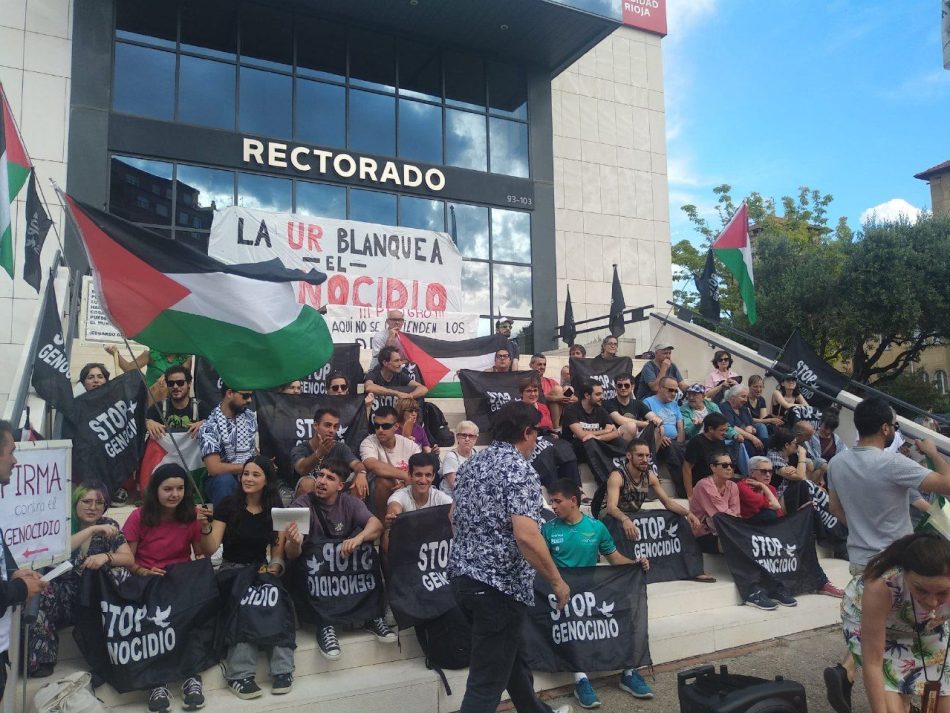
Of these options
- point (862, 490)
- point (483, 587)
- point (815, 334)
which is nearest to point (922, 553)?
point (862, 490)

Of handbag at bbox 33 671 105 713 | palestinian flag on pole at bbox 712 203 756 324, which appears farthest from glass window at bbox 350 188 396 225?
handbag at bbox 33 671 105 713

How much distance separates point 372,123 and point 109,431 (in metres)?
11.8

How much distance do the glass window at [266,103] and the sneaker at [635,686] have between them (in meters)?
13.3

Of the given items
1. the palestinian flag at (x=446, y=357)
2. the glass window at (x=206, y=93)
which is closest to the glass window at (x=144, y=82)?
the glass window at (x=206, y=93)

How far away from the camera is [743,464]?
9.33m

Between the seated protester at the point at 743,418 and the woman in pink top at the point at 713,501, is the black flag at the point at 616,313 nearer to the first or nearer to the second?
the seated protester at the point at 743,418

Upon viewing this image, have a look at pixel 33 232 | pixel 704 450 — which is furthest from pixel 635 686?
pixel 33 232

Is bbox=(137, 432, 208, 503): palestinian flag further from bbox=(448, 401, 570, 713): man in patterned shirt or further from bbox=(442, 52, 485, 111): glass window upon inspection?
bbox=(442, 52, 485, 111): glass window

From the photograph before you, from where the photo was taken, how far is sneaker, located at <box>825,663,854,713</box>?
4.49 metres

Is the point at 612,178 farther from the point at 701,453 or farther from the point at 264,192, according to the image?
the point at 701,453

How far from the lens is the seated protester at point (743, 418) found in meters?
9.63

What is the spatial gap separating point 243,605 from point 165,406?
3.22m

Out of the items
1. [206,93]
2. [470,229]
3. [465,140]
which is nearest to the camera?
[206,93]

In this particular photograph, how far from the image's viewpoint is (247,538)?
5629 millimetres
